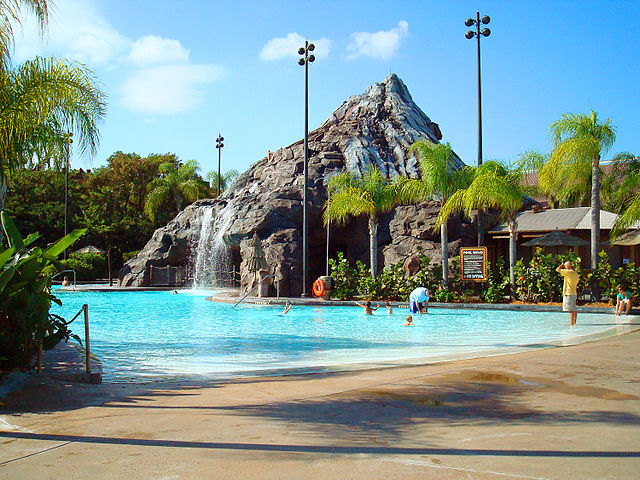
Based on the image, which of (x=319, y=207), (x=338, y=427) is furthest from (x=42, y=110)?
(x=319, y=207)

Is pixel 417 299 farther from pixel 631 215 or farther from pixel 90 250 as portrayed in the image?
pixel 90 250

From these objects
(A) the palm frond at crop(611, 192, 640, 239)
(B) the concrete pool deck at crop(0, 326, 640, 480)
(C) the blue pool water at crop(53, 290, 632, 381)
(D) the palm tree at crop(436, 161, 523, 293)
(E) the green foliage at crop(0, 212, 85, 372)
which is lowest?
(C) the blue pool water at crop(53, 290, 632, 381)

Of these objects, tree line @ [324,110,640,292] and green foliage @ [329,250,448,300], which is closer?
tree line @ [324,110,640,292]

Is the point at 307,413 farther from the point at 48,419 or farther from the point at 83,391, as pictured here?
the point at 83,391

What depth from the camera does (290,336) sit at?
14180 millimetres

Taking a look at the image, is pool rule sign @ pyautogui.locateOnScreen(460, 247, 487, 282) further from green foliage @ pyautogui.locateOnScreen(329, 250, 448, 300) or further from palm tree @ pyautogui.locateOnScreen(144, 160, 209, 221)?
palm tree @ pyautogui.locateOnScreen(144, 160, 209, 221)

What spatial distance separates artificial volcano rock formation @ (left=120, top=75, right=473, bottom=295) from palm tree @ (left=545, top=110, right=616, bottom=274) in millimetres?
6782

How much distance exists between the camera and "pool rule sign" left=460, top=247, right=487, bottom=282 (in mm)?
20297

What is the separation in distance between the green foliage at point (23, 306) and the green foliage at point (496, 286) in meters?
15.4

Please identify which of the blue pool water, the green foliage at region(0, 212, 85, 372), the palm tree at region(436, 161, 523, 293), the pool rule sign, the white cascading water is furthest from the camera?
the white cascading water

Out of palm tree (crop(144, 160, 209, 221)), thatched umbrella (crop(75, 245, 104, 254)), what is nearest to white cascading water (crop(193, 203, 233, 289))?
thatched umbrella (crop(75, 245, 104, 254))

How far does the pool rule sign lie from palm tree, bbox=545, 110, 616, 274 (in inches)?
136

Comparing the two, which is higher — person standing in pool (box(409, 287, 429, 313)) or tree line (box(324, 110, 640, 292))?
tree line (box(324, 110, 640, 292))

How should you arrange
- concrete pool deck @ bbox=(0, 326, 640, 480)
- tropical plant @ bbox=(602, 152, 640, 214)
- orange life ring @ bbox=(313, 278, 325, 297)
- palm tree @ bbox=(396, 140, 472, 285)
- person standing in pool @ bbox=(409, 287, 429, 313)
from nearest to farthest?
concrete pool deck @ bbox=(0, 326, 640, 480) → person standing in pool @ bbox=(409, 287, 429, 313) → palm tree @ bbox=(396, 140, 472, 285) → orange life ring @ bbox=(313, 278, 325, 297) → tropical plant @ bbox=(602, 152, 640, 214)
